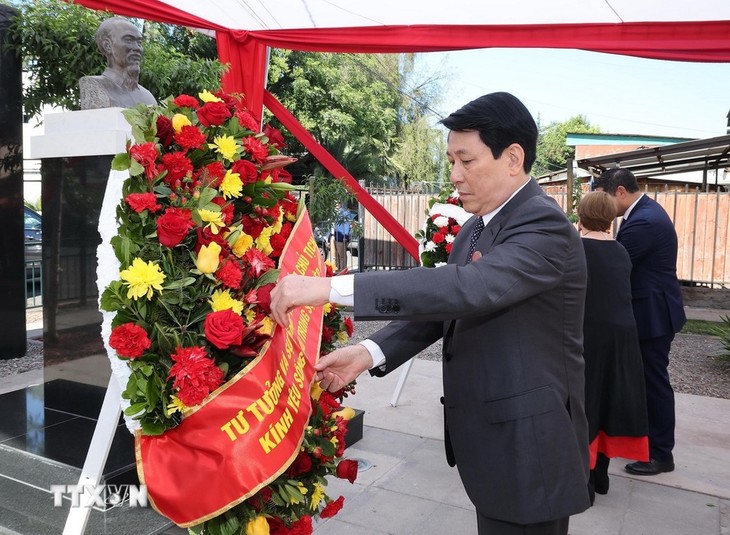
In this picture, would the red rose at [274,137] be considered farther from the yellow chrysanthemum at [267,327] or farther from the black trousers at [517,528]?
the black trousers at [517,528]

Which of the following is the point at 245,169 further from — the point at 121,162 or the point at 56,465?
the point at 56,465

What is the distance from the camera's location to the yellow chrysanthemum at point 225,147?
1954mm

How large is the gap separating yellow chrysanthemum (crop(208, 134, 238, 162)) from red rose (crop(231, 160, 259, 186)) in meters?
0.03

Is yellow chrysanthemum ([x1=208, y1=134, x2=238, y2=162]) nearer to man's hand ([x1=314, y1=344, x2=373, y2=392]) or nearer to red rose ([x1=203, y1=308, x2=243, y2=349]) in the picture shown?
red rose ([x1=203, y1=308, x2=243, y2=349])

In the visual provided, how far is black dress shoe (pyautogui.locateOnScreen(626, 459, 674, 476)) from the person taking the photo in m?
3.86

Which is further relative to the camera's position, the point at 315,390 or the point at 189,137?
the point at 315,390

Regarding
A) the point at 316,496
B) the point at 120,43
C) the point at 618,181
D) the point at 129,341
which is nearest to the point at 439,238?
the point at 618,181

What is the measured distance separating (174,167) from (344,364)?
2.63ft

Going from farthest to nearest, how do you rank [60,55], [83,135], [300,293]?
[60,55] → [83,135] → [300,293]

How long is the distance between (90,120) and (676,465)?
425cm

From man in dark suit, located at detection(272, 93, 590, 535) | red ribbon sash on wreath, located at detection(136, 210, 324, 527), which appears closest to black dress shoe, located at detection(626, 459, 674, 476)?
man in dark suit, located at detection(272, 93, 590, 535)

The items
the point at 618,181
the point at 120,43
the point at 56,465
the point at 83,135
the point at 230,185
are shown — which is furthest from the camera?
the point at 618,181

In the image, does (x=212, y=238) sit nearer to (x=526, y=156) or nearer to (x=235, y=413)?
(x=235, y=413)

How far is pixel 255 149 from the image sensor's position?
2.03 meters
